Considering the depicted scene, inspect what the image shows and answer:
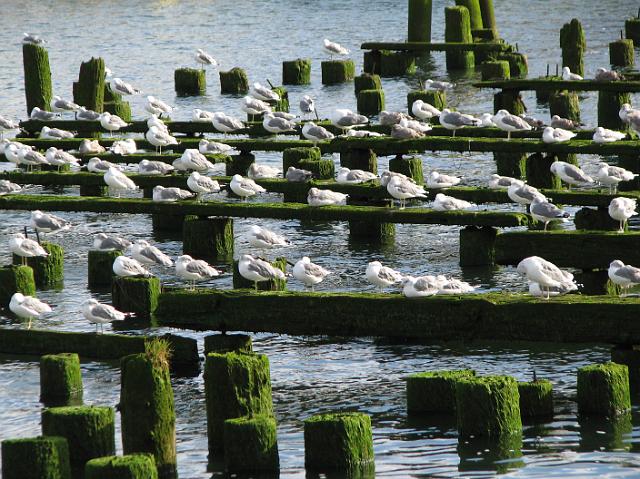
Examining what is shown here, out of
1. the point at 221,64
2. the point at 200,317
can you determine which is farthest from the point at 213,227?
the point at 221,64

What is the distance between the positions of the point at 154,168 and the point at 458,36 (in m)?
18.0

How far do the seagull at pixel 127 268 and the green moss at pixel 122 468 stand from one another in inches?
282

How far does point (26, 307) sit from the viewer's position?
18500 mm

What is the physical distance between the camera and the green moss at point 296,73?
136 feet

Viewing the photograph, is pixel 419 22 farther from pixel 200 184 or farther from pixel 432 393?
pixel 432 393

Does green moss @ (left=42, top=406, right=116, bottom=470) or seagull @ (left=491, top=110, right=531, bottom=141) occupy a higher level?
seagull @ (left=491, top=110, right=531, bottom=141)

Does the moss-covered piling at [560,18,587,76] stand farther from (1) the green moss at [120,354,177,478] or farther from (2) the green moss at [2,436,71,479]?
(2) the green moss at [2,436,71,479]

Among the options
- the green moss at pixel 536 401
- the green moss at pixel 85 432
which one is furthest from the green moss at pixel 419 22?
the green moss at pixel 85 432

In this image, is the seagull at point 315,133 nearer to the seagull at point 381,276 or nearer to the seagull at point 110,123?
the seagull at point 110,123

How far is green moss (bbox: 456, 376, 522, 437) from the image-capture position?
13914 mm

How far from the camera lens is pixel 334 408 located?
15.5 m

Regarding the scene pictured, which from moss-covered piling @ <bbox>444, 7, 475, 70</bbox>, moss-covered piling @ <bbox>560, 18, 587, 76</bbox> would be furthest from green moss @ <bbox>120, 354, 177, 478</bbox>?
moss-covered piling @ <bbox>444, 7, 475, 70</bbox>

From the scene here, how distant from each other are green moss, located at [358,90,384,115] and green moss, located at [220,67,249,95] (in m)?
5.84

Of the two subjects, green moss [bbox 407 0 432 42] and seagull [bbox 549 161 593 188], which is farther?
green moss [bbox 407 0 432 42]
